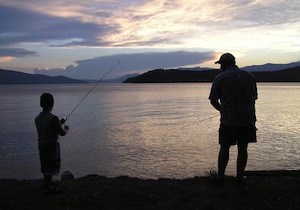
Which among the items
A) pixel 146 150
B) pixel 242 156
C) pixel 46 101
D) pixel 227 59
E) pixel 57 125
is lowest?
pixel 146 150

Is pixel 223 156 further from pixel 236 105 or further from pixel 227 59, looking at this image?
pixel 227 59

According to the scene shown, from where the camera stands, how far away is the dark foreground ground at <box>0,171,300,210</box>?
5.54 m

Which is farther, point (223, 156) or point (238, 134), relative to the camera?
point (223, 156)

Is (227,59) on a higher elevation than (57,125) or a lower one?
higher

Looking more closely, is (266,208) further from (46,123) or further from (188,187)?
(46,123)

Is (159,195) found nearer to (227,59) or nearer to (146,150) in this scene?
(227,59)

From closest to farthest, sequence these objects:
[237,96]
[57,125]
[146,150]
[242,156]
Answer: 1. [237,96]
2. [57,125]
3. [242,156]
4. [146,150]

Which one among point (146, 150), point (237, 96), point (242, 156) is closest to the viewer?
point (237, 96)

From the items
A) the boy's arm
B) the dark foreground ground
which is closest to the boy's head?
the boy's arm

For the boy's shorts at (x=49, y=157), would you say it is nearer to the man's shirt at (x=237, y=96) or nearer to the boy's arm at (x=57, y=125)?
the boy's arm at (x=57, y=125)

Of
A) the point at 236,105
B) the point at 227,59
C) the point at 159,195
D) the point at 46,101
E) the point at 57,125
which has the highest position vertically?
the point at 227,59

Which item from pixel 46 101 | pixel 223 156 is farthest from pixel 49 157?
pixel 223 156

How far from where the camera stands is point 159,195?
6086 millimetres

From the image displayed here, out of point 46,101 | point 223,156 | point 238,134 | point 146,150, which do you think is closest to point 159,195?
point 223,156
